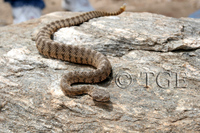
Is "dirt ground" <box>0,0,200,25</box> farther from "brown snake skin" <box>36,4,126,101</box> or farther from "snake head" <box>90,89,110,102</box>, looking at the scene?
"snake head" <box>90,89,110,102</box>

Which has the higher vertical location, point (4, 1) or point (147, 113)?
point (4, 1)

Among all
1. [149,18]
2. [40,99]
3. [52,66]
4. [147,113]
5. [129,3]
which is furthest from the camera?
[129,3]

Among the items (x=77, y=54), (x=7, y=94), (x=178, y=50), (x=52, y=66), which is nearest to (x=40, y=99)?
(x=7, y=94)

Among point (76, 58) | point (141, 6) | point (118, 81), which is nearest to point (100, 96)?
point (118, 81)

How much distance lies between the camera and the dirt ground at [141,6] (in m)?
17.0

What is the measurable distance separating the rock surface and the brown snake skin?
212 millimetres

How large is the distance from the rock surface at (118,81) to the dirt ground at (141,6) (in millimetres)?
8494

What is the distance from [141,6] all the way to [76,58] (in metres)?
12.5

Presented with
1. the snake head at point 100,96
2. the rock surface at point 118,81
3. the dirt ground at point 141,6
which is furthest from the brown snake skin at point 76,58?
the dirt ground at point 141,6

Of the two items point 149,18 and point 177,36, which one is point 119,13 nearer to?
point 149,18

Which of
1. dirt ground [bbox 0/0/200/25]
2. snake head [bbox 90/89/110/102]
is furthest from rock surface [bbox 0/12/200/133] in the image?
dirt ground [bbox 0/0/200/25]

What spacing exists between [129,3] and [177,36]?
11.8 meters

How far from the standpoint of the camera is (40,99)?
566cm

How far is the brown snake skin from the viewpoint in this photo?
18.8 ft
